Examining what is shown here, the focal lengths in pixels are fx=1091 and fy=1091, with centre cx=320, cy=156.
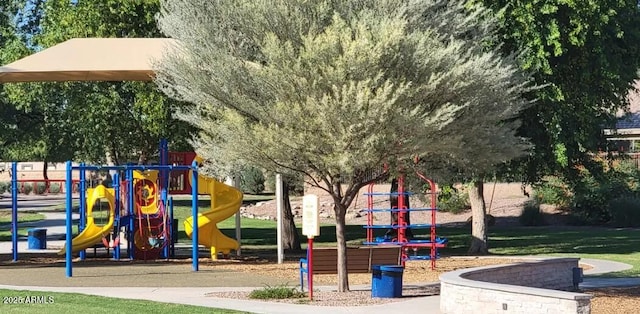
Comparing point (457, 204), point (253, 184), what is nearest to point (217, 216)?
point (457, 204)

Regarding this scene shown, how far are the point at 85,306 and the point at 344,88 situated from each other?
5.03m

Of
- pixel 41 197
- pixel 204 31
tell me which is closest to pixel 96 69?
pixel 204 31

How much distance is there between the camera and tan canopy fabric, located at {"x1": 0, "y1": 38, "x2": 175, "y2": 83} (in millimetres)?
24938

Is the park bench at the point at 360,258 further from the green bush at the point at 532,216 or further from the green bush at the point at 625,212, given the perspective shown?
the green bush at the point at 532,216

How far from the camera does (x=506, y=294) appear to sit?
1517cm

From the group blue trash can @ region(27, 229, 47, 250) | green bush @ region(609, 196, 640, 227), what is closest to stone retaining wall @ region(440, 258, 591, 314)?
blue trash can @ region(27, 229, 47, 250)

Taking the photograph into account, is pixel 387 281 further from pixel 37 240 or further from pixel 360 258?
pixel 37 240

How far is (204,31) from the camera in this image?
18.7m

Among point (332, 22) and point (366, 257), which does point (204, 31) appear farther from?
point (366, 257)

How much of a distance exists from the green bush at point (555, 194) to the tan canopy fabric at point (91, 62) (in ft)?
75.5

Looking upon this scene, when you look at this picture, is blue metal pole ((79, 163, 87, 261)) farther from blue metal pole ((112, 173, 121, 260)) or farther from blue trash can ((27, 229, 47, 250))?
blue trash can ((27, 229, 47, 250))

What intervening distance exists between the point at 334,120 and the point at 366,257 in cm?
638

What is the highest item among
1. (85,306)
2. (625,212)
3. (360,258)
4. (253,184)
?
(253,184)

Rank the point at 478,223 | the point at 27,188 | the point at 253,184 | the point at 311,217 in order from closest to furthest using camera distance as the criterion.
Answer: the point at 311,217 → the point at 478,223 → the point at 253,184 → the point at 27,188
